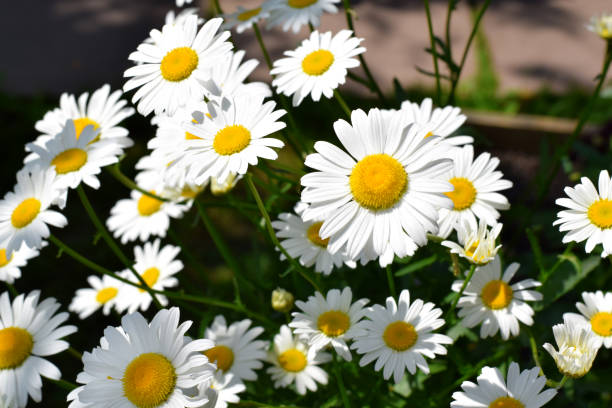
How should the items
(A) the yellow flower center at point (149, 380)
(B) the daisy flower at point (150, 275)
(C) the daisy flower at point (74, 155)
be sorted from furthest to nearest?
1. (B) the daisy flower at point (150, 275)
2. (C) the daisy flower at point (74, 155)
3. (A) the yellow flower center at point (149, 380)

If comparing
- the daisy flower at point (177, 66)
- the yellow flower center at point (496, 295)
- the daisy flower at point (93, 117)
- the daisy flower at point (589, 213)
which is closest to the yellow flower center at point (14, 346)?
the daisy flower at point (93, 117)

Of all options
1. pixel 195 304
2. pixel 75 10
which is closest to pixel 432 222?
pixel 195 304

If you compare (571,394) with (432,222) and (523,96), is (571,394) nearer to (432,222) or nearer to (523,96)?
(432,222)

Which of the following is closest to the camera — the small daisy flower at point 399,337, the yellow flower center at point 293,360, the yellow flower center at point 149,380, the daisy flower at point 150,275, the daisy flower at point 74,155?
the yellow flower center at point 149,380

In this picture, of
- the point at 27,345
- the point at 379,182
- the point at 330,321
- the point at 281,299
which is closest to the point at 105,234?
the point at 27,345

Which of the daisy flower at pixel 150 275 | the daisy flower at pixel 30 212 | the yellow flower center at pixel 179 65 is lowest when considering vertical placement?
the daisy flower at pixel 150 275

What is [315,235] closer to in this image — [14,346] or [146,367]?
[146,367]

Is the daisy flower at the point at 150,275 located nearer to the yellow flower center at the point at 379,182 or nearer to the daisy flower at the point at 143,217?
the daisy flower at the point at 143,217
